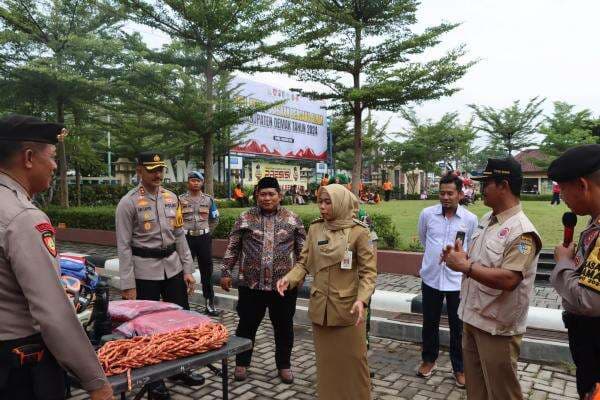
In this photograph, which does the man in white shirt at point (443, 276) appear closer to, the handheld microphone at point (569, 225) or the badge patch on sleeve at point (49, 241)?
the handheld microphone at point (569, 225)

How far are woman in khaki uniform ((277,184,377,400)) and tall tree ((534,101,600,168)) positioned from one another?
1114 inches

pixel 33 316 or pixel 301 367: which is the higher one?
pixel 33 316

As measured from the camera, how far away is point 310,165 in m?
30.0

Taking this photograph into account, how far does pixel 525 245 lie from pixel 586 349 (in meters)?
0.66

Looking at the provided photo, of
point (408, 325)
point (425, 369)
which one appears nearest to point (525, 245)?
point (425, 369)

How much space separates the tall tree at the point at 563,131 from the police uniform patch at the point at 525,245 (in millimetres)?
28438

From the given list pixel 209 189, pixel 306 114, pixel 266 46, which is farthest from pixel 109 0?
pixel 306 114

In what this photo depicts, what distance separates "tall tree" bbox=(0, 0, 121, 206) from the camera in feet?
39.5

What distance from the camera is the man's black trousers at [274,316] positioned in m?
4.20

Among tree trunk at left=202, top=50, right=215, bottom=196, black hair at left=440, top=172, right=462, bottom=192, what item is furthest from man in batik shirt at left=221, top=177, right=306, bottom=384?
tree trunk at left=202, top=50, right=215, bottom=196

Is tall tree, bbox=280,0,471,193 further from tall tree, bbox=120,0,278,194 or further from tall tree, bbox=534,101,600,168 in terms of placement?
tall tree, bbox=534,101,600,168

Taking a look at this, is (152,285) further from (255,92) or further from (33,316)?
(255,92)

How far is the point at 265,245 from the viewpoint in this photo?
4.16 meters

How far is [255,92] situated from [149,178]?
1835 centimetres
